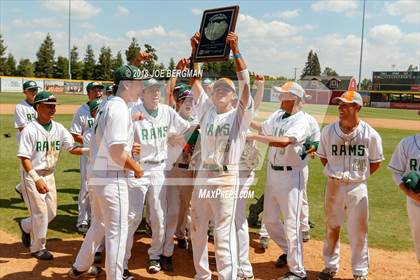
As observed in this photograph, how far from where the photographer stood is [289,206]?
4926mm

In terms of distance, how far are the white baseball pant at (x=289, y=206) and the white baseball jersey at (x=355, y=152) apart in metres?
0.44

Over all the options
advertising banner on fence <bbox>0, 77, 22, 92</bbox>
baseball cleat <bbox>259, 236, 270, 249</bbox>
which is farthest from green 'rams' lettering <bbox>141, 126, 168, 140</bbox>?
advertising banner on fence <bbox>0, 77, 22, 92</bbox>

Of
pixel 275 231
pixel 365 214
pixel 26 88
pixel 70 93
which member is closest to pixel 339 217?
pixel 365 214

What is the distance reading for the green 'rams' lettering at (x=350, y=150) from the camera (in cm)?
477

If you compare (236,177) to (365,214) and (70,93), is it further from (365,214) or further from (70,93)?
(70,93)

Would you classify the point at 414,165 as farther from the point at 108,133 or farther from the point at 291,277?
the point at 108,133

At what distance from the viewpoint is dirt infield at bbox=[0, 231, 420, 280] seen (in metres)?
5.04

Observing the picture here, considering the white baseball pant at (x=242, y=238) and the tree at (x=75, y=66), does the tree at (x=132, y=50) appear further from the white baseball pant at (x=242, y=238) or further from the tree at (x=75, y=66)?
the white baseball pant at (x=242, y=238)

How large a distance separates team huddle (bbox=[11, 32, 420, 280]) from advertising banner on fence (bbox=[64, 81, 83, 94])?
49.3 meters

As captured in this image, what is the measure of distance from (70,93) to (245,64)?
51.2m

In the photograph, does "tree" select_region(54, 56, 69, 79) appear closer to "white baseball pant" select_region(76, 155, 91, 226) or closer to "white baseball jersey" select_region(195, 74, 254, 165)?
"white baseball pant" select_region(76, 155, 91, 226)

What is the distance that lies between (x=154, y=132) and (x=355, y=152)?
243cm

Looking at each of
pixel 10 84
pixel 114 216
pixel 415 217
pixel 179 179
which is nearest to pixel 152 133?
pixel 179 179

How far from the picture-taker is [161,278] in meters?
4.98
